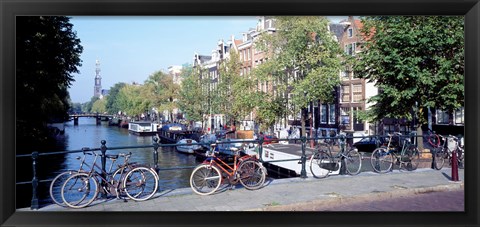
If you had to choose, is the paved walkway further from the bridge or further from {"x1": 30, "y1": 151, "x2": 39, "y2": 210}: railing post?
the bridge

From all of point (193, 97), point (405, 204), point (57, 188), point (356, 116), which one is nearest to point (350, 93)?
point (356, 116)

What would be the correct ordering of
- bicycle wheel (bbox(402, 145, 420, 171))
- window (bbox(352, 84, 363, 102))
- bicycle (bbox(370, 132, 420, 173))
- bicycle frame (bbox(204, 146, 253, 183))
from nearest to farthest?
bicycle frame (bbox(204, 146, 253, 183)) → window (bbox(352, 84, 363, 102)) → bicycle (bbox(370, 132, 420, 173)) → bicycle wheel (bbox(402, 145, 420, 171))

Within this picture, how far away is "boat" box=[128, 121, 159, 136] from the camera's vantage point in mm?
5347

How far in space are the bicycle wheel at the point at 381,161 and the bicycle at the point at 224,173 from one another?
77.7 inches

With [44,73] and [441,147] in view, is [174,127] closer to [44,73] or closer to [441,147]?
[44,73]

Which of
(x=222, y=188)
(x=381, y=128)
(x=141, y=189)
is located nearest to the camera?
(x=141, y=189)

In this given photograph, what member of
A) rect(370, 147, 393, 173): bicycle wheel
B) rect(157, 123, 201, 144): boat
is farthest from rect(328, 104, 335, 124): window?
rect(157, 123, 201, 144): boat

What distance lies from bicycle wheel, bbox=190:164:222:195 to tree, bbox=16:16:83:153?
183 cm

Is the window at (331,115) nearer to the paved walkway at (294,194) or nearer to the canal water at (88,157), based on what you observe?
the paved walkway at (294,194)
